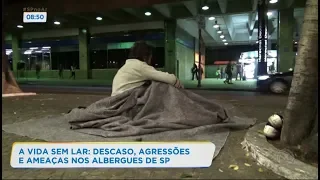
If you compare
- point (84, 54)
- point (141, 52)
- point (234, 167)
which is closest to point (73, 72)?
point (84, 54)

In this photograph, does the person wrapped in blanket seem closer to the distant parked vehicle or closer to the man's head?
the man's head

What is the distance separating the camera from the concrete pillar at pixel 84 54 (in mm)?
25925

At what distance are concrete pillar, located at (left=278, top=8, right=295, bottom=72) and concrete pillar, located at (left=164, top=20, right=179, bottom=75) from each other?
24.9 feet

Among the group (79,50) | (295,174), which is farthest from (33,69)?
(295,174)

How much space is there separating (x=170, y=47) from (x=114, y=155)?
20.0 metres

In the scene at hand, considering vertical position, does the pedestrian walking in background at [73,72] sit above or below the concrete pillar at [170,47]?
below

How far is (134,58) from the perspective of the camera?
163 inches

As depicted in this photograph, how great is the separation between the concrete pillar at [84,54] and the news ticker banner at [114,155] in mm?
23851

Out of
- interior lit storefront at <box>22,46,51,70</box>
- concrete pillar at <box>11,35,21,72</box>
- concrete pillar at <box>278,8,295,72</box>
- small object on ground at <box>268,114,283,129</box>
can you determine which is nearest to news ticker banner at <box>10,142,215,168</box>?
small object on ground at <box>268,114,283,129</box>

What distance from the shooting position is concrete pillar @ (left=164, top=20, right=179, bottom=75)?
72.3 ft

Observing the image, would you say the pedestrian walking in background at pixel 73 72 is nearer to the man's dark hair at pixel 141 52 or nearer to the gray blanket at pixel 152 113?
the gray blanket at pixel 152 113

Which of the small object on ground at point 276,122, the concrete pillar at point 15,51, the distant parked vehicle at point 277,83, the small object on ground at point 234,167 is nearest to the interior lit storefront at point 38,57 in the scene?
the concrete pillar at point 15,51

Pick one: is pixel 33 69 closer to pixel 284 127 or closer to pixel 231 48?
pixel 231 48

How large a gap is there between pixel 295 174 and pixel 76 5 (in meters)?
13.7
